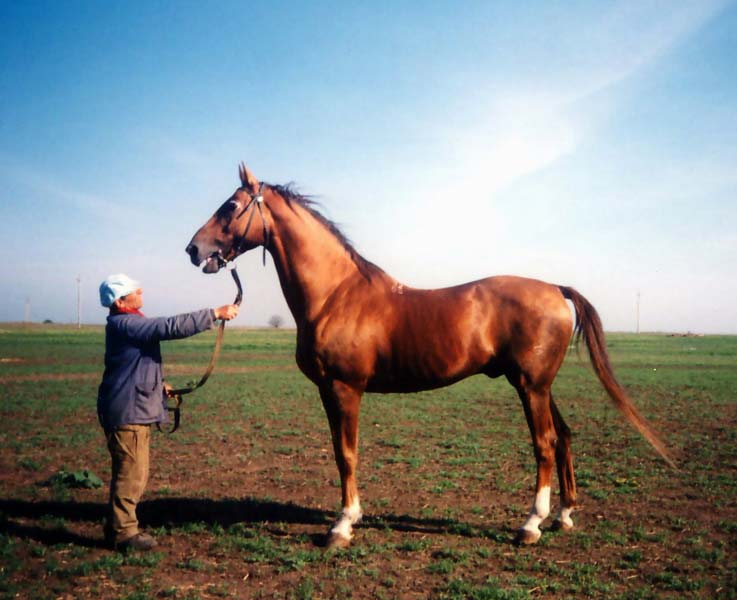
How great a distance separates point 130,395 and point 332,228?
2486 mm

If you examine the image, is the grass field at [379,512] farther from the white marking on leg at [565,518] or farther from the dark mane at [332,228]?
the dark mane at [332,228]

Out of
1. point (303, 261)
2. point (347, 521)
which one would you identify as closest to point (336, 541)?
point (347, 521)

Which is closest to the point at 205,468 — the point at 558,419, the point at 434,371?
the point at 434,371

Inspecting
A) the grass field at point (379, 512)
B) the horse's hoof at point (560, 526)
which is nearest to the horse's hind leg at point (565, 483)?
the horse's hoof at point (560, 526)

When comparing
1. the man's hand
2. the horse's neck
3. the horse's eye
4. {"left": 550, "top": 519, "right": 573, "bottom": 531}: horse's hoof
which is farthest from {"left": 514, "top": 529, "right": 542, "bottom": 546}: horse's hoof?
the horse's eye

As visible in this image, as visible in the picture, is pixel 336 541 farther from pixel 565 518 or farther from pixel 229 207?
pixel 229 207

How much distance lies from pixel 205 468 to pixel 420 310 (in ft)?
16.2

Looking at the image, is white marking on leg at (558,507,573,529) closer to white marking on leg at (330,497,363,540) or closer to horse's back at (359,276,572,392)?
horse's back at (359,276,572,392)

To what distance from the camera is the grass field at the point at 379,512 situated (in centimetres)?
405

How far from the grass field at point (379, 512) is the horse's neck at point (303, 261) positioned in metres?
2.31

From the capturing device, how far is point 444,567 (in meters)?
4.25

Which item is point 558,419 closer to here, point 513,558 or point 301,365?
point 513,558

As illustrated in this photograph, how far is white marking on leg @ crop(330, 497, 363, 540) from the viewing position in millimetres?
4781

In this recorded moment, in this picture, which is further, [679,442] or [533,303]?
[679,442]
